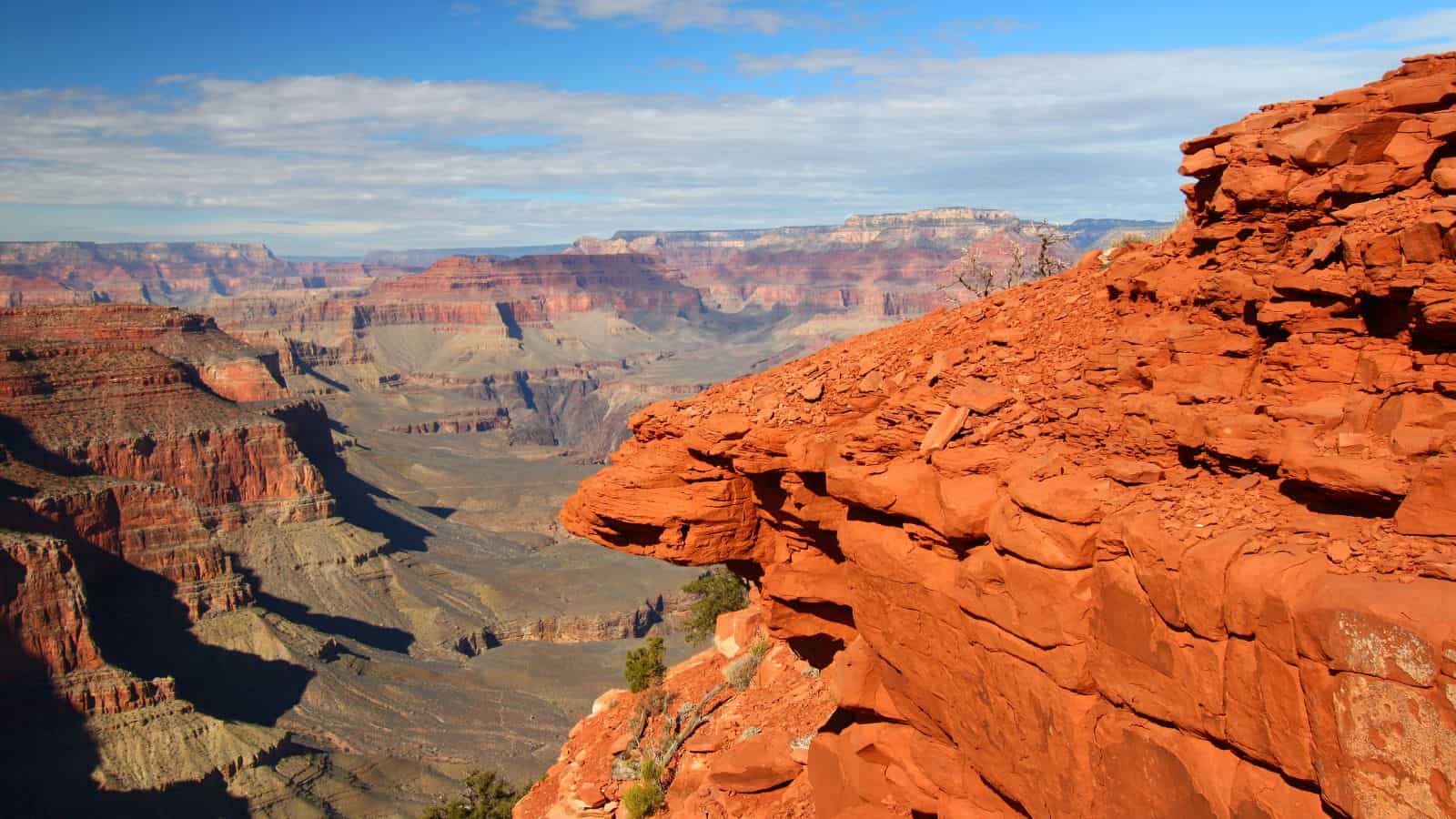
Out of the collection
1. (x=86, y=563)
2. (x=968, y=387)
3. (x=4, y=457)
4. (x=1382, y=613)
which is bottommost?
(x=86, y=563)

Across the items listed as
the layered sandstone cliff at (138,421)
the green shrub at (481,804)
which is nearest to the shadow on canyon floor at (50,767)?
the green shrub at (481,804)

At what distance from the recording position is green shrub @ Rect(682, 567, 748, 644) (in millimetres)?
40438

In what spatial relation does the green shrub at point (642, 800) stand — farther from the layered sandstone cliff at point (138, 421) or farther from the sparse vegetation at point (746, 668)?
the layered sandstone cliff at point (138, 421)

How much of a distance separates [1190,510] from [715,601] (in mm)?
31989

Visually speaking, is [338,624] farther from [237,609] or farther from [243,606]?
[237,609]

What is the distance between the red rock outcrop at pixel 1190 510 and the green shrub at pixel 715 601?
2532cm

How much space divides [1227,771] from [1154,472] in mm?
2809

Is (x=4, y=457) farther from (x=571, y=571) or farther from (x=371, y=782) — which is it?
(x=571, y=571)

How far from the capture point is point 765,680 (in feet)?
72.7

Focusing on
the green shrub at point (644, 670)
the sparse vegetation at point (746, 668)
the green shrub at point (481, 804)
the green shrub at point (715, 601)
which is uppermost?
the sparse vegetation at point (746, 668)

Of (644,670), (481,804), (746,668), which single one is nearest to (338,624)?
(481,804)

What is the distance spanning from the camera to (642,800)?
A: 1881 cm

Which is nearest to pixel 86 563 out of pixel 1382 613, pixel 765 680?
pixel 765 680

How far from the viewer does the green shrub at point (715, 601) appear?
4044cm
